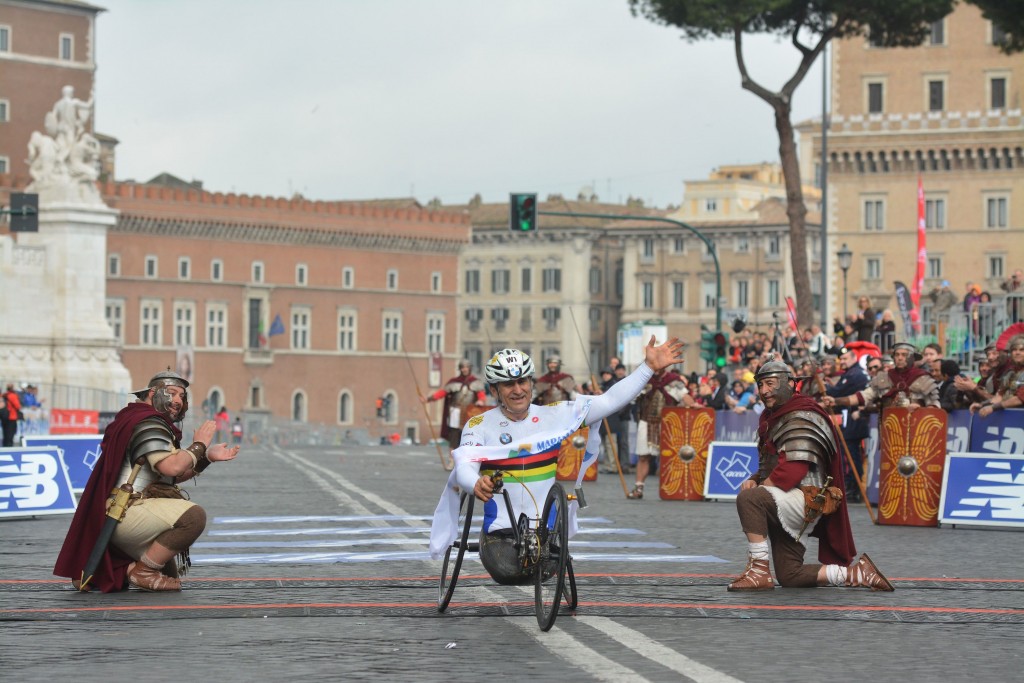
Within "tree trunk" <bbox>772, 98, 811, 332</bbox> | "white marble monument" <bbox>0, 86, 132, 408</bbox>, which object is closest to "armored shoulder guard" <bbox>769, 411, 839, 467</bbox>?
"tree trunk" <bbox>772, 98, 811, 332</bbox>

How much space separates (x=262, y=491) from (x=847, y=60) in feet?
208

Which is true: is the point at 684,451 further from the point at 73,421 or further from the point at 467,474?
the point at 73,421

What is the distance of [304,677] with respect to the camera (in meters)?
8.66

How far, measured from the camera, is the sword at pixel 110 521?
469 inches

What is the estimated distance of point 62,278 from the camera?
2419 inches

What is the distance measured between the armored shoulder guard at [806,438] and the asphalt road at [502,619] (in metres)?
0.83

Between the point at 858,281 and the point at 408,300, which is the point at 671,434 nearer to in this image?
the point at 858,281

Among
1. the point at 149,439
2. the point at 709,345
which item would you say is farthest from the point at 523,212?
the point at 149,439

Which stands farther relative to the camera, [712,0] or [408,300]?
[408,300]

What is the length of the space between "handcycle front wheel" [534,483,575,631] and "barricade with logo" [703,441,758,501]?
510 inches

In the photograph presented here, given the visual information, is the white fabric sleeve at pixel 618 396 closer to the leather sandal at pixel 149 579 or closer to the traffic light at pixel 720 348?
the leather sandal at pixel 149 579

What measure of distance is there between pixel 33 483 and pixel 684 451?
288 inches

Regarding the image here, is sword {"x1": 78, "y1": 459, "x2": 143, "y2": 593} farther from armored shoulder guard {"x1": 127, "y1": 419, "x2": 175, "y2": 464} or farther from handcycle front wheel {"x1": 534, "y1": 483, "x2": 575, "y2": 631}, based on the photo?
handcycle front wheel {"x1": 534, "y1": 483, "x2": 575, "y2": 631}

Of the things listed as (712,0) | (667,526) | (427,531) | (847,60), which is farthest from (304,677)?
(847,60)
